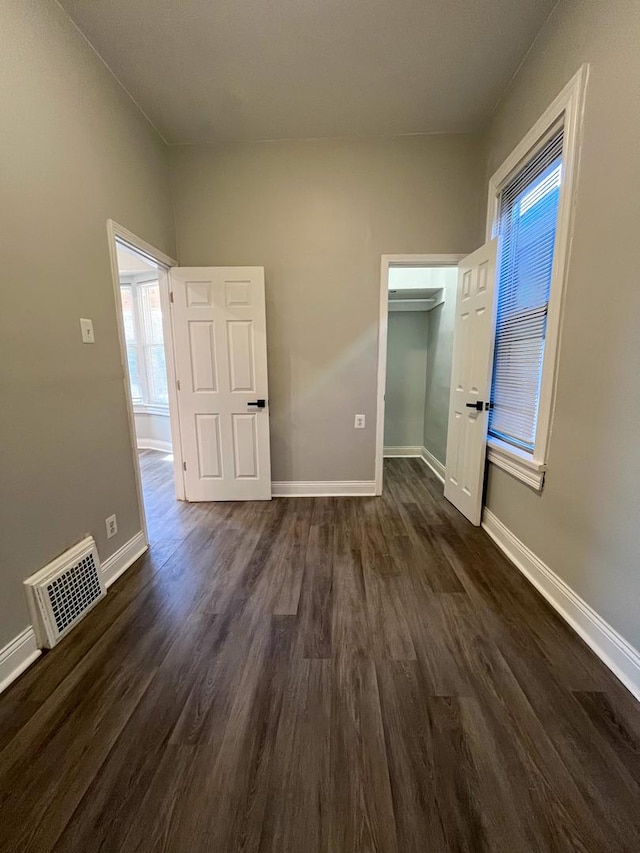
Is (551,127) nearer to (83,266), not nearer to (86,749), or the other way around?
(83,266)

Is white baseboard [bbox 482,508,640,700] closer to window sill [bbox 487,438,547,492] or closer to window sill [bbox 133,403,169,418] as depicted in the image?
window sill [bbox 487,438,547,492]

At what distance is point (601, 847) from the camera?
0.89 metres

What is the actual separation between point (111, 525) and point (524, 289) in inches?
118

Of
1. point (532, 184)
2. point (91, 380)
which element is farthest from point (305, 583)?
point (532, 184)

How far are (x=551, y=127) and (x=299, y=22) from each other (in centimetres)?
147

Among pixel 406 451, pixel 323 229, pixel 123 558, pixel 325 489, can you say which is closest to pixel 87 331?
pixel 123 558

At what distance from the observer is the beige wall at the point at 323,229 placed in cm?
279

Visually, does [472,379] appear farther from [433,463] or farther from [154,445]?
[154,445]

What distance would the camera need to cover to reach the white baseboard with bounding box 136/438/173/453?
500 cm

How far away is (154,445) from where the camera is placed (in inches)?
204

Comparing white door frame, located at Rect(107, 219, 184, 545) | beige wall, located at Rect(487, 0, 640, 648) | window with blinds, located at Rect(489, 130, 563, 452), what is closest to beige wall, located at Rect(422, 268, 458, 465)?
window with blinds, located at Rect(489, 130, 563, 452)

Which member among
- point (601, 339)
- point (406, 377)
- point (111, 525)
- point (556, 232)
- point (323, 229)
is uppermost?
point (323, 229)

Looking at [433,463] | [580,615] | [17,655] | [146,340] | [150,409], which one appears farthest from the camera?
[150,409]

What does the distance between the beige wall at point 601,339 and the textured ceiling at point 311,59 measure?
1.36 feet
